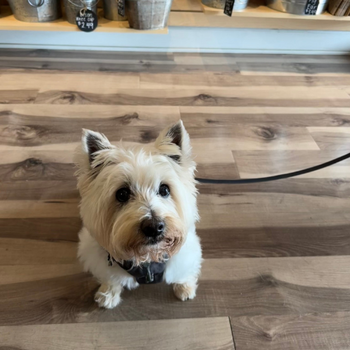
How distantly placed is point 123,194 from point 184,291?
1.83ft

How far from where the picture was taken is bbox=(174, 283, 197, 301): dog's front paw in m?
1.30

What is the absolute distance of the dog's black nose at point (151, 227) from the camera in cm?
89

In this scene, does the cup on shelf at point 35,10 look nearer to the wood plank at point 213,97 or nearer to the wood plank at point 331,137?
the wood plank at point 213,97

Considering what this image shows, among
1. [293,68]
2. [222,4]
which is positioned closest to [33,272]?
[222,4]

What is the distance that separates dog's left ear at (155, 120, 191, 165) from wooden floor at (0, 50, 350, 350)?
0.61 meters

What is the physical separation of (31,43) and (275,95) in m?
2.21

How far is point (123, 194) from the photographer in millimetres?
975

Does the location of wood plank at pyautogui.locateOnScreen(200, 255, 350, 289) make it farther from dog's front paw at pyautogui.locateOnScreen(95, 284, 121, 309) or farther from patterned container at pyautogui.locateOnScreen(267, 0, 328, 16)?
patterned container at pyautogui.locateOnScreen(267, 0, 328, 16)

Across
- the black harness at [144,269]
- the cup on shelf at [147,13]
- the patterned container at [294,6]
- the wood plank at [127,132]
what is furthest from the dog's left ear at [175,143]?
the patterned container at [294,6]

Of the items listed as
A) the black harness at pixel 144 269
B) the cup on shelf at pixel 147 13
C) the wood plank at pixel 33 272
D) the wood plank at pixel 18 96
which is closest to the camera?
the black harness at pixel 144 269

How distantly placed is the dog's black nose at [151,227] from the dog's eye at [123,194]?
0.11 meters

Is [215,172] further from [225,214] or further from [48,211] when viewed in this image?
[48,211]

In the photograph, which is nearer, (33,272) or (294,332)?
(294,332)

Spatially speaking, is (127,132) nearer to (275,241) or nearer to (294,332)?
(275,241)
